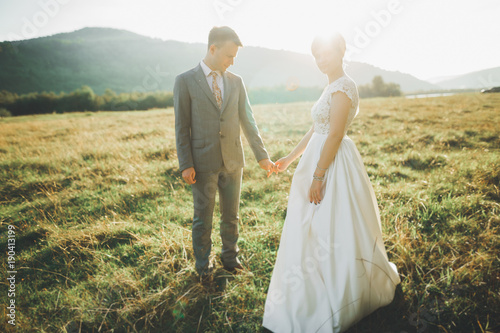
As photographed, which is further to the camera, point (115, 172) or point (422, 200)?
point (115, 172)

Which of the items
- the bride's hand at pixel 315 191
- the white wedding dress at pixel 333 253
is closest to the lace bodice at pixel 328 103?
the white wedding dress at pixel 333 253

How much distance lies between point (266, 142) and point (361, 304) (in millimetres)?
7420

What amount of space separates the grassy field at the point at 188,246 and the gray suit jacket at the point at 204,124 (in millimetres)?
1513

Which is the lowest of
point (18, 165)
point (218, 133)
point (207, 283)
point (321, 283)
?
point (207, 283)

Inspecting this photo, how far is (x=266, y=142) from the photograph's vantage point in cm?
920

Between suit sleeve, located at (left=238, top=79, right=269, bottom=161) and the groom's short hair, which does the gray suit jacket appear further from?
the groom's short hair

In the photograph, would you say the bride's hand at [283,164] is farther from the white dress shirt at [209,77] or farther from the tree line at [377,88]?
the tree line at [377,88]

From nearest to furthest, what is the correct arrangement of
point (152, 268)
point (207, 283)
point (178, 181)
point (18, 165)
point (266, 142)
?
point (207, 283) < point (152, 268) < point (178, 181) < point (18, 165) < point (266, 142)

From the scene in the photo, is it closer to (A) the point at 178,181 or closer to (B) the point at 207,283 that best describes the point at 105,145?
(A) the point at 178,181

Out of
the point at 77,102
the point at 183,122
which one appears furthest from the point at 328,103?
the point at 77,102

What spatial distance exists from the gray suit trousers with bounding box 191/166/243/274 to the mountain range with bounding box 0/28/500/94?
55.0 meters

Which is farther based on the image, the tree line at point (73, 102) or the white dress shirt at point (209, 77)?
the tree line at point (73, 102)

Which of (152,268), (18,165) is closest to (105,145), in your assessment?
(18,165)

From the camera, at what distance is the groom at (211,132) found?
2.57 m
